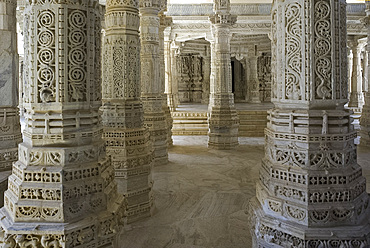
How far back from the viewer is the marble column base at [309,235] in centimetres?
238

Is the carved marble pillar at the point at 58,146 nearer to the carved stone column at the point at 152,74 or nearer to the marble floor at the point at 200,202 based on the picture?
the marble floor at the point at 200,202

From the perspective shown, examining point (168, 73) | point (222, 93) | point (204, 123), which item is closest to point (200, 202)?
point (222, 93)

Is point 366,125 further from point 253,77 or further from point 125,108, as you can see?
point 253,77

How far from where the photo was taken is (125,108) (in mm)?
4602

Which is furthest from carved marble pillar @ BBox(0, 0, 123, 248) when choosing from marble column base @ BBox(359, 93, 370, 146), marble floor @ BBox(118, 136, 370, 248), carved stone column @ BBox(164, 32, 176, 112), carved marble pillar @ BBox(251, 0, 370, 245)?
carved stone column @ BBox(164, 32, 176, 112)

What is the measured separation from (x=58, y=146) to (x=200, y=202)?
3089mm

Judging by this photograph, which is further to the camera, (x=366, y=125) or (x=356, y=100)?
(x=356, y=100)

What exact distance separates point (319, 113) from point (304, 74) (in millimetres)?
339

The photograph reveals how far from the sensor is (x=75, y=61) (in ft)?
7.89

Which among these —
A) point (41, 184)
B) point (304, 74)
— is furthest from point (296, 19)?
point (41, 184)

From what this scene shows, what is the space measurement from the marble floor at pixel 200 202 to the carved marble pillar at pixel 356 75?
906 cm

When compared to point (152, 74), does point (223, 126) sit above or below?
below

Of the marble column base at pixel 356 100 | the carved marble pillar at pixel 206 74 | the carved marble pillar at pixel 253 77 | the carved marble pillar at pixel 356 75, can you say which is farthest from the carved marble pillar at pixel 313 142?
the carved marble pillar at pixel 206 74

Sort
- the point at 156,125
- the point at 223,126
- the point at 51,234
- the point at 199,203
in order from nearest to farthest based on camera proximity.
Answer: the point at 51,234, the point at 199,203, the point at 156,125, the point at 223,126
